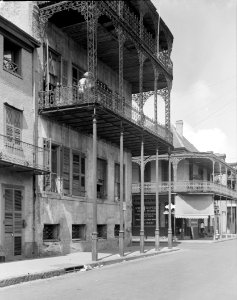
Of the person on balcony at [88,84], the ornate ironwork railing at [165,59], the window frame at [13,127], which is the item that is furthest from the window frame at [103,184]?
the window frame at [13,127]

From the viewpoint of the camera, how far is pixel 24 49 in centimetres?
1652

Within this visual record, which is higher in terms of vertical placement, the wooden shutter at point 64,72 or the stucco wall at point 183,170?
the wooden shutter at point 64,72

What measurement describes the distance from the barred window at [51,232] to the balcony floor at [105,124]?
4161mm

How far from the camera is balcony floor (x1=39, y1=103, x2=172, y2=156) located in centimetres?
1689

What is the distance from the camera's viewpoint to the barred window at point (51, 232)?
17.5 metres

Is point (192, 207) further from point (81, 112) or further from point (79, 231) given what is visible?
point (81, 112)

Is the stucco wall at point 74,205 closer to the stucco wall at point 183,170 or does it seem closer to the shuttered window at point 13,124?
the shuttered window at point 13,124

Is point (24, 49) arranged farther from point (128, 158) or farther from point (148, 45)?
point (128, 158)

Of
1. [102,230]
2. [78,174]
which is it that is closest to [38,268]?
[78,174]

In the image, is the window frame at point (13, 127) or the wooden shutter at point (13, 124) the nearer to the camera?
the window frame at point (13, 127)

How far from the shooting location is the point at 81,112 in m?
17.1

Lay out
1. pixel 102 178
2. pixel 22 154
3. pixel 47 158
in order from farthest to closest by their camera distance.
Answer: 1. pixel 102 178
2. pixel 47 158
3. pixel 22 154

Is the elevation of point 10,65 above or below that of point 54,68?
below

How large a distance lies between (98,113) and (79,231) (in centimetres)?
561
